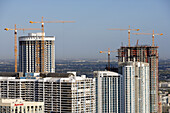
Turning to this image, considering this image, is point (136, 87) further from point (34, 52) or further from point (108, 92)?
point (34, 52)

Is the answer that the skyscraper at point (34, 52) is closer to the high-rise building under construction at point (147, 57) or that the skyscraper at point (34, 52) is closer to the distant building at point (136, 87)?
the high-rise building under construction at point (147, 57)

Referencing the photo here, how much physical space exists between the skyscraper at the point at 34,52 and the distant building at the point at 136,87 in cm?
3193

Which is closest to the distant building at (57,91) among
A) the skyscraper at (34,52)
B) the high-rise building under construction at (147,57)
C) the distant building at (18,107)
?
the distant building at (18,107)

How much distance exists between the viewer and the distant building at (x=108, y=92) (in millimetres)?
118562

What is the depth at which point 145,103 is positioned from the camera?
127375mm

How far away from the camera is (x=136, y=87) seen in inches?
4934

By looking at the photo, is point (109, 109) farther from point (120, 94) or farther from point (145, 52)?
point (145, 52)

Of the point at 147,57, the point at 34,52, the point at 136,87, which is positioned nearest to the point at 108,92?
the point at 136,87

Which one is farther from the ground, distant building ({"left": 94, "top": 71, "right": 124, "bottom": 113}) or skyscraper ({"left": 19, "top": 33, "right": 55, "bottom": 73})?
skyscraper ({"left": 19, "top": 33, "right": 55, "bottom": 73})

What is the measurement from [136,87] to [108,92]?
791 centimetres

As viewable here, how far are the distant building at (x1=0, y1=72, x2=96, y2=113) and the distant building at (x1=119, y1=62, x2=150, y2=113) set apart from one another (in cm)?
2020

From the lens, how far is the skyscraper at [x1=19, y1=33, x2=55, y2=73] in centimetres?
15388

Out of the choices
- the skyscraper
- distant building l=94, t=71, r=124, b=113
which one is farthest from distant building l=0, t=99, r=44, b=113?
the skyscraper

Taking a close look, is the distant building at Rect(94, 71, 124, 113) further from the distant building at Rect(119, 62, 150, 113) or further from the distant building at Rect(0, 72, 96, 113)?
the distant building at Rect(0, 72, 96, 113)
